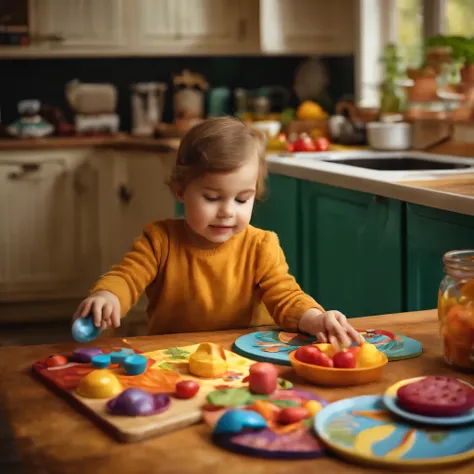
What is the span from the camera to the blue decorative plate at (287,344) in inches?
42.6

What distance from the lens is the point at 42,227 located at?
15.4 ft

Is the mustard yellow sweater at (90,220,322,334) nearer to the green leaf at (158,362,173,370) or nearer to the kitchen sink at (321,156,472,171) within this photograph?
the green leaf at (158,362,173,370)

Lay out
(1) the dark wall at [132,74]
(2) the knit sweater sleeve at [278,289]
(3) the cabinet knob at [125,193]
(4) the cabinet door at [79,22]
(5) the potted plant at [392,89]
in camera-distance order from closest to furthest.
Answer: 1. (2) the knit sweater sleeve at [278,289]
2. (5) the potted plant at [392,89]
3. (3) the cabinet knob at [125,193]
4. (4) the cabinet door at [79,22]
5. (1) the dark wall at [132,74]

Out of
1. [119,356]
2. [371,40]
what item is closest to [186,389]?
[119,356]

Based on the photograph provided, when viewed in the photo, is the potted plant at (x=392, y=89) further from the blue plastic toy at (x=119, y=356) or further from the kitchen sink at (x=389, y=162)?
the blue plastic toy at (x=119, y=356)

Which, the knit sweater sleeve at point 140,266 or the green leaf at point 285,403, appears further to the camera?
the knit sweater sleeve at point 140,266

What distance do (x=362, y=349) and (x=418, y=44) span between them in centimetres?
374

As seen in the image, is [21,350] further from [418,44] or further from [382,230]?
[418,44]

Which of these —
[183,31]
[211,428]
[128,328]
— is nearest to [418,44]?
[183,31]

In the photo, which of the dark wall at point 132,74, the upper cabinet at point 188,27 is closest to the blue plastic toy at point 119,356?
the upper cabinet at point 188,27

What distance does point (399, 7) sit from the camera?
4.68 meters

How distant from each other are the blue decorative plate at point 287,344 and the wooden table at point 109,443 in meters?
0.02

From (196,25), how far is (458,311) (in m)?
4.06

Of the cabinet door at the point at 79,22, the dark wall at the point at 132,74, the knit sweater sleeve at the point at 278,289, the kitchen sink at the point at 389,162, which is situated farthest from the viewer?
the dark wall at the point at 132,74
